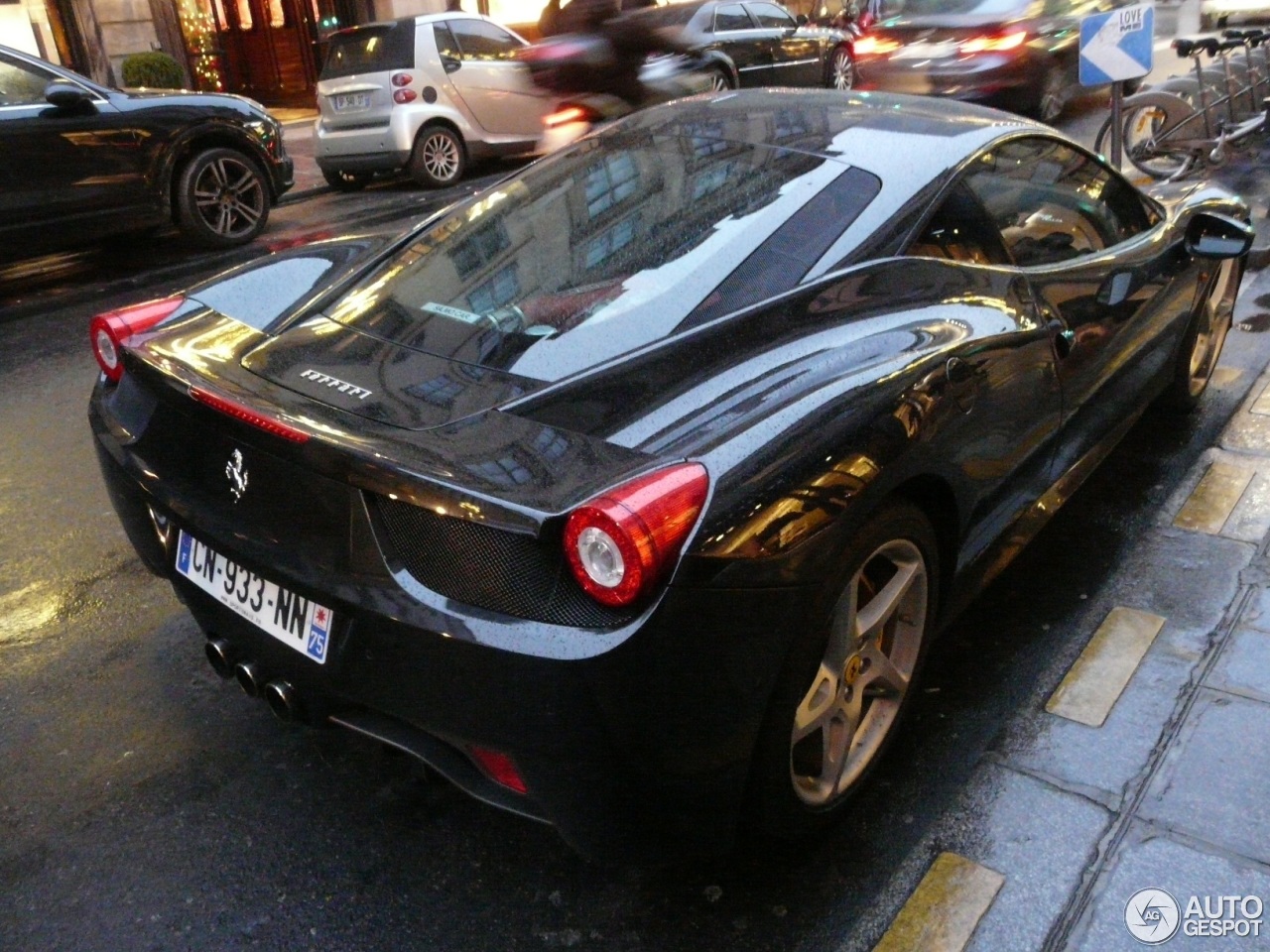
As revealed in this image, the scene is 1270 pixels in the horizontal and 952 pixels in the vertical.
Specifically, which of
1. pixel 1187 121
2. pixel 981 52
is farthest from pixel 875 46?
pixel 1187 121

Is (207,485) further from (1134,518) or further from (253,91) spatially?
(253,91)

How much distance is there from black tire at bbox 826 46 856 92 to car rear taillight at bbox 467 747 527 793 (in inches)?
566

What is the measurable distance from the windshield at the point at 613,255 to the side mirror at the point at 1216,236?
1545 mm

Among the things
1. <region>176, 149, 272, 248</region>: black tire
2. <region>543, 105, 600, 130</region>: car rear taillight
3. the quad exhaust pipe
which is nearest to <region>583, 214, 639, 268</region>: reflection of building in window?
the quad exhaust pipe

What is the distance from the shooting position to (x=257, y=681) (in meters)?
2.48

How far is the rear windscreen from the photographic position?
10930mm

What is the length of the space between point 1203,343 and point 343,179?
29.4ft

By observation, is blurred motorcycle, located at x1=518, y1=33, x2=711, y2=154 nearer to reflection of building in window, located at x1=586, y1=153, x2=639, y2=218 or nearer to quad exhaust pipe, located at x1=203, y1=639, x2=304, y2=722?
reflection of building in window, located at x1=586, y1=153, x2=639, y2=218

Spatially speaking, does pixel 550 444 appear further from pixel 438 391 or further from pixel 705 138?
pixel 705 138

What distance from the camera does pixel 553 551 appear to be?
201 centimetres

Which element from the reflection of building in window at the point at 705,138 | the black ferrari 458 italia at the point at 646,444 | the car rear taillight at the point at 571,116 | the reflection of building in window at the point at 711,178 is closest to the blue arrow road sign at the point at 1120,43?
the car rear taillight at the point at 571,116

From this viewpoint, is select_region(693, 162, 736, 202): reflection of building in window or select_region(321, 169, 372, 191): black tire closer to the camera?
select_region(693, 162, 736, 202): reflection of building in window

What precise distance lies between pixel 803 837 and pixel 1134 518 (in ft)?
6.76

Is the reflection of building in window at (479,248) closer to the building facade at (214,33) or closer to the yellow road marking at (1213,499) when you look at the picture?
the yellow road marking at (1213,499)
